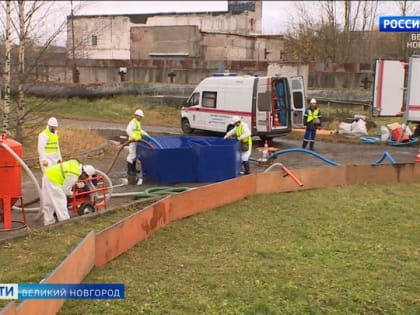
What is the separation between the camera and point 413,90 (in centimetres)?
1877

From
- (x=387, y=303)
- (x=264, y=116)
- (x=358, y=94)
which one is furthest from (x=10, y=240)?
(x=358, y=94)

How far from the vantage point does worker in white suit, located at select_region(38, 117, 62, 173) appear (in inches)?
389

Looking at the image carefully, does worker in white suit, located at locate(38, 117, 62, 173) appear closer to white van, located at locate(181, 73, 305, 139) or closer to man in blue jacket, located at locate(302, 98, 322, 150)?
white van, located at locate(181, 73, 305, 139)

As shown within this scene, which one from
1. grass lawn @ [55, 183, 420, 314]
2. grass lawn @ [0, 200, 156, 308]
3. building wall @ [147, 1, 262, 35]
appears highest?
building wall @ [147, 1, 262, 35]

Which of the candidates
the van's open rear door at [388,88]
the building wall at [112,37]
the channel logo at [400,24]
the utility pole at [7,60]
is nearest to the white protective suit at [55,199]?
the utility pole at [7,60]

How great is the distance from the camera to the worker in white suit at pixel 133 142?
12508 millimetres

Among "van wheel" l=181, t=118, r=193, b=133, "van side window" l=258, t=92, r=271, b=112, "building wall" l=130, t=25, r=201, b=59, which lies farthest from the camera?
"building wall" l=130, t=25, r=201, b=59

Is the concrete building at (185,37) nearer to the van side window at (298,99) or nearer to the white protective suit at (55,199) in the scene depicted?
the van side window at (298,99)

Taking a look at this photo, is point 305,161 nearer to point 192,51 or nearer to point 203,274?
point 203,274

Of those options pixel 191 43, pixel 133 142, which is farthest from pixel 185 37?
pixel 133 142

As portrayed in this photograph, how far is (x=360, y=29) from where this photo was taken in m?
38.3

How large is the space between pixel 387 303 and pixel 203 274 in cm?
219

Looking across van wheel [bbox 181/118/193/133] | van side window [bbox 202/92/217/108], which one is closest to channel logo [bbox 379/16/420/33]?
van side window [bbox 202/92/217/108]

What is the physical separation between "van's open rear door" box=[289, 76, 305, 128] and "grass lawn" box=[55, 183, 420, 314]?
8524 millimetres
